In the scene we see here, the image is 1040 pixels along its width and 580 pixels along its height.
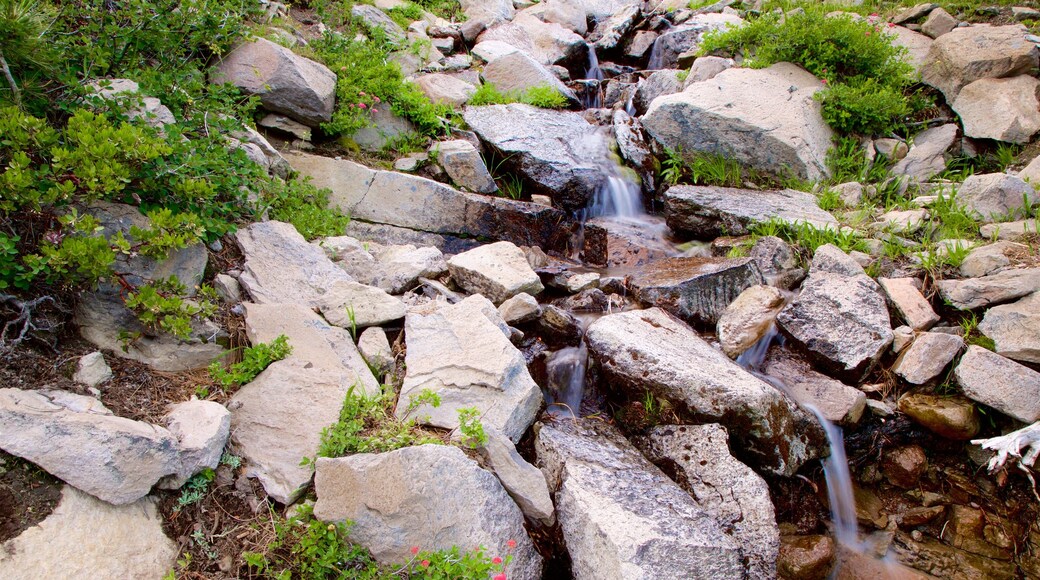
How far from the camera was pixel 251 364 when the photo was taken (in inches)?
155

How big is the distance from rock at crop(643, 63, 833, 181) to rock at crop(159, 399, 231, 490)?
684cm

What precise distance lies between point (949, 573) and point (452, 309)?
14.2ft

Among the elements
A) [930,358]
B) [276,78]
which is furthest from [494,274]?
[930,358]

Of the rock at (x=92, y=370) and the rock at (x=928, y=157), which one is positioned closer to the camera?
the rock at (x=92, y=370)

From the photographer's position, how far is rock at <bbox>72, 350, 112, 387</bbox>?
11.3 ft

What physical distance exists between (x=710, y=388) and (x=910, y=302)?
2.43 meters

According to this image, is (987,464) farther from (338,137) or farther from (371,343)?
(338,137)

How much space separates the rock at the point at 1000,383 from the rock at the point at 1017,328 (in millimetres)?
139

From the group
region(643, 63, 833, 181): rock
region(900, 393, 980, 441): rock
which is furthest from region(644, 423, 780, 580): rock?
region(643, 63, 833, 181): rock

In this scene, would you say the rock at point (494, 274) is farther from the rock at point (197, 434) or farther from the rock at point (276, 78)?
the rock at point (276, 78)

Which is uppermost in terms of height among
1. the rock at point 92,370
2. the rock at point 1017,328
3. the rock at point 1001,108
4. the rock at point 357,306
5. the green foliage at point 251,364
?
the rock at point 1001,108

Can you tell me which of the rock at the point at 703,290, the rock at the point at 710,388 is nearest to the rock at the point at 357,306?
the rock at the point at 710,388

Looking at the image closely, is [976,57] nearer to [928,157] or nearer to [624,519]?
[928,157]

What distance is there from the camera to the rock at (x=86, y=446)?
2.89 meters
